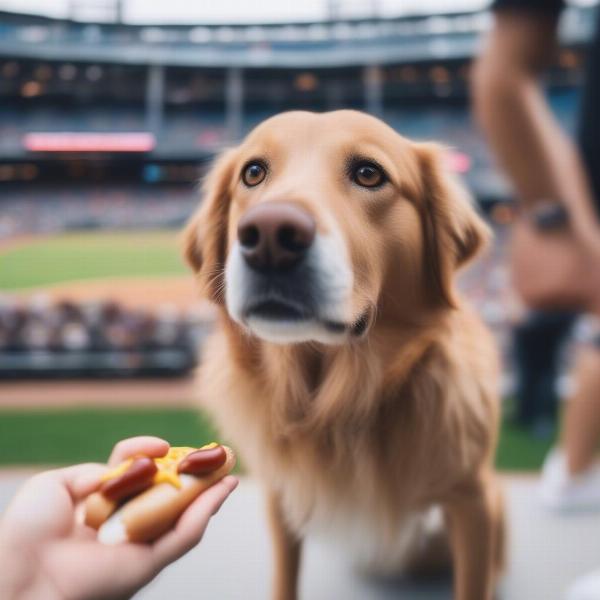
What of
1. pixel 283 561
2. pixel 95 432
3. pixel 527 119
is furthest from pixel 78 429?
pixel 527 119

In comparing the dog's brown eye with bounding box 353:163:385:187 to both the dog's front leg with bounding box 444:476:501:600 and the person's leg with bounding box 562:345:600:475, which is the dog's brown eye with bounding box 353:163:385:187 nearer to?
the dog's front leg with bounding box 444:476:501:600

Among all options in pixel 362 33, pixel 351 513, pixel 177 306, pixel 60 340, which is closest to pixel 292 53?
pixel 362 33

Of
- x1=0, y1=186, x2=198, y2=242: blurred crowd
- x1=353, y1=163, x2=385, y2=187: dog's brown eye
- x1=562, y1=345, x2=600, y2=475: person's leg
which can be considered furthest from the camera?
x1=0, y1=186, x2=198, y2=242: blurred crowd

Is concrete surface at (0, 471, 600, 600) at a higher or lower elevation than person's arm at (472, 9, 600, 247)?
lower

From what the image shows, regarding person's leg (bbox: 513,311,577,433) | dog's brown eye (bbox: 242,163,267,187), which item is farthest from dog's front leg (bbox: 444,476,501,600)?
person's leg (bbox: 513,311,577,433)

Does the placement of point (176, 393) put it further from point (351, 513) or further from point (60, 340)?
point (351, 513)

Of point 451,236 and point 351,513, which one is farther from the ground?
point 451,236
